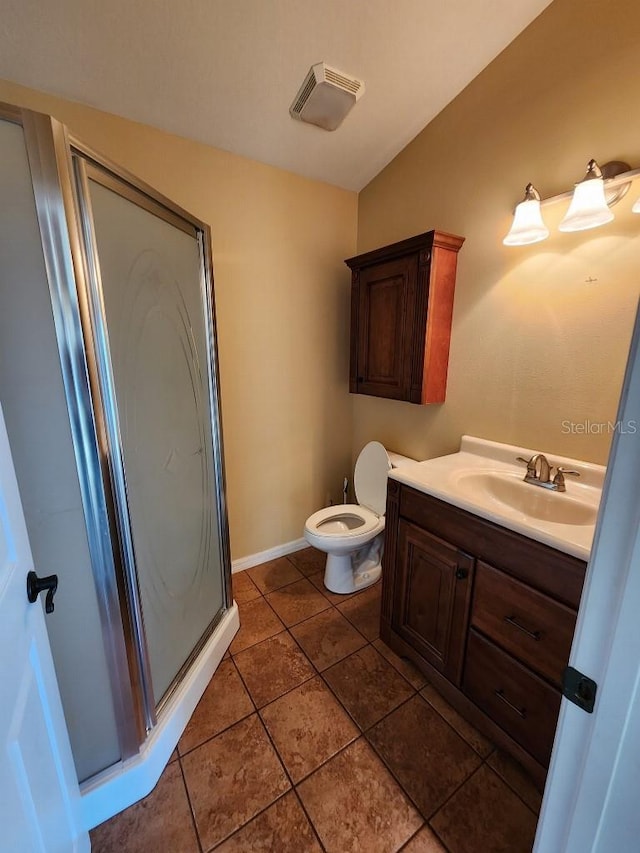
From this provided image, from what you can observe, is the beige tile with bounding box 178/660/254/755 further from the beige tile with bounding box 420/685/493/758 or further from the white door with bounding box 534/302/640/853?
the white door with bounding box 534/302/640/853

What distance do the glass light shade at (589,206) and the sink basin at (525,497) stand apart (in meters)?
0.93

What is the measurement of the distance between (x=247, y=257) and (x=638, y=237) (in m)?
1.65

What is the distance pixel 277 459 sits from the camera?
224 centimetres

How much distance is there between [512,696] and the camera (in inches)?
44.3

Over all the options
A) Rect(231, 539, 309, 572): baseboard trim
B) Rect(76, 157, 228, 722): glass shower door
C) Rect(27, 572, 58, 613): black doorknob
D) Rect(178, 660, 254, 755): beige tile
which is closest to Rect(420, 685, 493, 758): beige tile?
Rect(178, 660, 254, 755): beige tile

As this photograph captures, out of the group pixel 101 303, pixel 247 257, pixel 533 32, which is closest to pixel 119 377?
pixel 101 303

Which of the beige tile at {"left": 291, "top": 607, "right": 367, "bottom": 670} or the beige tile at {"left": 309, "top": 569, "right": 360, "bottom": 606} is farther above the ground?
the beige tile at {"left": 309, "top": 569, "right": 360, "bottom": 606}

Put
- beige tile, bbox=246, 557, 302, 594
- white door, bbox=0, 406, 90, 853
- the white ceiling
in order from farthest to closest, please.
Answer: beige tile, bbox=246, 557, 302, 594 < the white ceiling < white door, bbox=0, 406, 90, 853

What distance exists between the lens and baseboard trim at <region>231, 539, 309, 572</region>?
2.22m

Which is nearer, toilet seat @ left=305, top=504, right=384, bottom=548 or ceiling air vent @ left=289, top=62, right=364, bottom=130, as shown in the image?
ceiling air vent @ left=289, top=62, right=364, bottom=130

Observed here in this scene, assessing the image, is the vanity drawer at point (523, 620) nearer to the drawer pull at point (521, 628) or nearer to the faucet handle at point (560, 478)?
the drawer pull at point (521, 628)

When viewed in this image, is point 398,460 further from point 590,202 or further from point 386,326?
point 590,202

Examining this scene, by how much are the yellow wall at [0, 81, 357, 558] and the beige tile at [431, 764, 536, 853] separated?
4.96 ft

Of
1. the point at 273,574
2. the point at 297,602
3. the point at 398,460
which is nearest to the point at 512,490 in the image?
the point at 398,460
